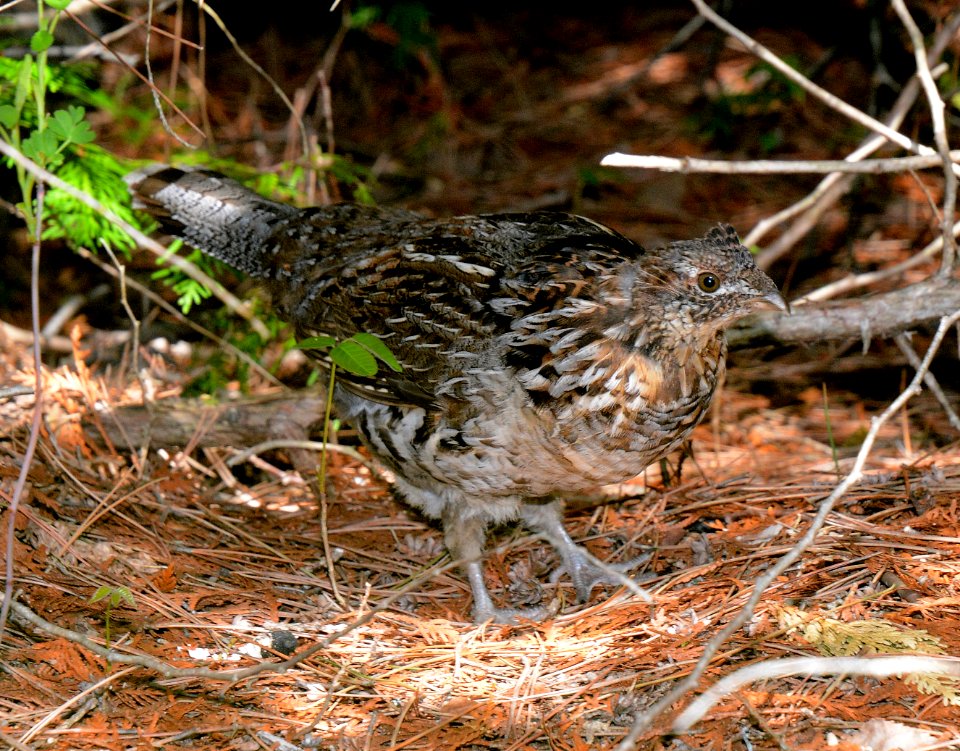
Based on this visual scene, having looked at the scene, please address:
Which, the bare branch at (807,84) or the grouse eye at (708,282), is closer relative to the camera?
the grouse eye at (708,282)

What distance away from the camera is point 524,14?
25.7ft

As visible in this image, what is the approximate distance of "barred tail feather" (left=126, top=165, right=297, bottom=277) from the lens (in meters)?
4.45

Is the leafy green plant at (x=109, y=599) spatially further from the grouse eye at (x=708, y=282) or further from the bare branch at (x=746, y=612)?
the grouse eye at (x=708, y=282)

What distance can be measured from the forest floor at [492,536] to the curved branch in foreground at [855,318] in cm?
20

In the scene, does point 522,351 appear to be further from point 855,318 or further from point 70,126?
point 70,126

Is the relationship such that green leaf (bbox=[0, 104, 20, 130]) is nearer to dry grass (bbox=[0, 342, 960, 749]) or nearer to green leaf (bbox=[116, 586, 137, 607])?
dry grass (bbox=[0, 342, 960, 749])

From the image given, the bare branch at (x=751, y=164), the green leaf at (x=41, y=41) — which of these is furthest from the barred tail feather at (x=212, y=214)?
the bare branch at (x=751, y=164)

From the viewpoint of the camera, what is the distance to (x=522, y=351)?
3.47 meters

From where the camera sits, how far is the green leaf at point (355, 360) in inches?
125

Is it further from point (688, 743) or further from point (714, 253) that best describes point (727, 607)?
point (714, 253)

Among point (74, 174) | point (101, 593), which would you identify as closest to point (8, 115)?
point (74, 174)

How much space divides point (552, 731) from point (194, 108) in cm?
504

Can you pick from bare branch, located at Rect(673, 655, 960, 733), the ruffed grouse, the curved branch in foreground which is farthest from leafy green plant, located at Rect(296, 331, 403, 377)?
the curved branch in foreground

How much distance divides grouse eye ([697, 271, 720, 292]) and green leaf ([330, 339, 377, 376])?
1.09 meters
